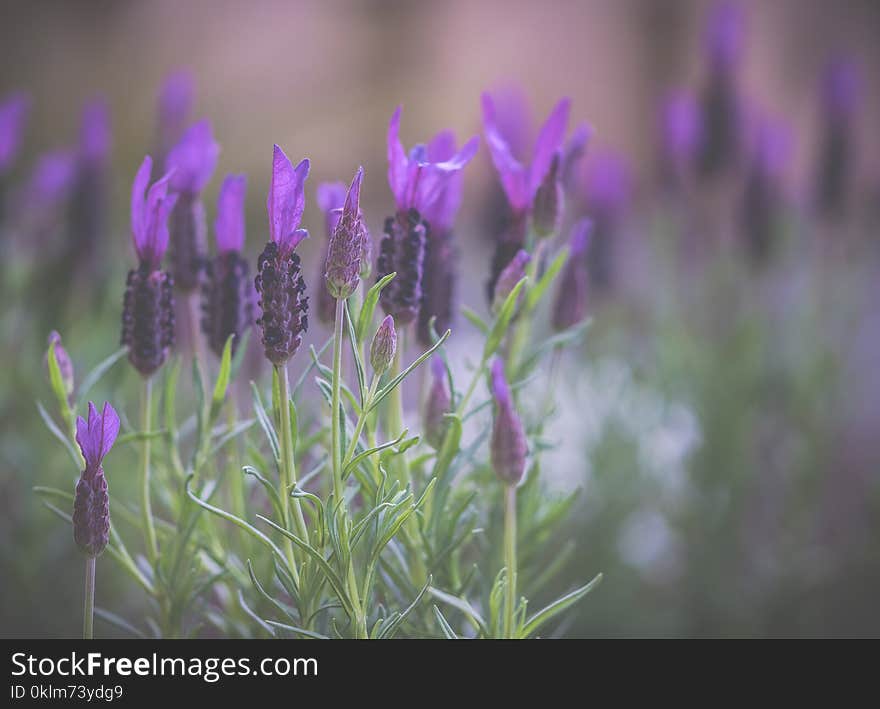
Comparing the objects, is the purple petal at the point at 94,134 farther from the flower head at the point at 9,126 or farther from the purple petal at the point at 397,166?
the purple petal at the point at 397,166

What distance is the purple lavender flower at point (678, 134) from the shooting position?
0.93 metres

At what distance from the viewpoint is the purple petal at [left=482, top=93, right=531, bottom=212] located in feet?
1.48

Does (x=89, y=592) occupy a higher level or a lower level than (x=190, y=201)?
lower

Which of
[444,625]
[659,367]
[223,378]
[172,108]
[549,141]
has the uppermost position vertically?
[172,108]

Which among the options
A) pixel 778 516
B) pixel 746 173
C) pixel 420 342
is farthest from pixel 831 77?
pixel 420 342

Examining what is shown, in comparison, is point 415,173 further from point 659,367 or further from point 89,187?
point 659,367

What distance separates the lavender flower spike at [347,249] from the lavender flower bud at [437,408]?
11 centimetres

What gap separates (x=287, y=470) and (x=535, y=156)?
0.65 feet

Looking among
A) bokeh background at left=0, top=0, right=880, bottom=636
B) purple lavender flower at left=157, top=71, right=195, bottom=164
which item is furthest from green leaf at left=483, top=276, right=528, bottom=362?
purple lavender flower at left=157, top=71, right=195, bottom=164

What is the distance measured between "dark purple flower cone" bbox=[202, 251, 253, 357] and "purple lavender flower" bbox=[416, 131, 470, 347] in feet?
0.28

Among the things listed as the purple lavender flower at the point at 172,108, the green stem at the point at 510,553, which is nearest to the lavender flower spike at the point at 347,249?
the green stem at the point at 510,553

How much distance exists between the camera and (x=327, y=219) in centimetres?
46

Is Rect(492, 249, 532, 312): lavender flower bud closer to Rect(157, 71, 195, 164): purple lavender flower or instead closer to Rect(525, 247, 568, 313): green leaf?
Rect(525, 247, 568, 313): green leaf

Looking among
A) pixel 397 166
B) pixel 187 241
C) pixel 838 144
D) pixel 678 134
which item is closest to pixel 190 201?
pixel 187 241
